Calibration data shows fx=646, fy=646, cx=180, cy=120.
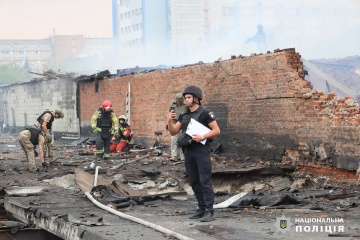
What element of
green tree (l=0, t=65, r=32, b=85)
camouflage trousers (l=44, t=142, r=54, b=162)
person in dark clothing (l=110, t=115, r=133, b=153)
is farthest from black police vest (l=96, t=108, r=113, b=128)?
green tree (l=0, t=65, r=32, b=85)

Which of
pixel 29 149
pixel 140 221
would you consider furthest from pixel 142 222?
pixel 29 149

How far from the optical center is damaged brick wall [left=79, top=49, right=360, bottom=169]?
12297 millimetres

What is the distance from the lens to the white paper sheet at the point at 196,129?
7.99 meters

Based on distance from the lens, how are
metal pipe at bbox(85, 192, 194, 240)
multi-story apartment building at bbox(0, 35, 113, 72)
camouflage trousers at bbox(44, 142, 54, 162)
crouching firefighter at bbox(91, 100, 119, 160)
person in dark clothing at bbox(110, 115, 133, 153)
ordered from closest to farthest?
metal pipe at bbox(85, 192, 194, 240)
camouflage trousers at bbox(44, 142, 54, 162)
crouching firefighter at bbox(91, 100, 119, 160)
person in dark clothing at bbox(110, 115, 133, 153)
multi-story apartment building at bbox(0, 35, 113, 72)

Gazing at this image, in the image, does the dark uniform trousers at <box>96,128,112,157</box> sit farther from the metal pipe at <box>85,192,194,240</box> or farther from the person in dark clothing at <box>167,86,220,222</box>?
the person in dark clothing at <box>167,86,220,222</box>

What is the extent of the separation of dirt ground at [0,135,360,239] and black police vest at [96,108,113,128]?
Result: 3.25 feet

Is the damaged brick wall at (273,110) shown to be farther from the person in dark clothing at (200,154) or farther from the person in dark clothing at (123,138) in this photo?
the person in dark clothing at (200,154)

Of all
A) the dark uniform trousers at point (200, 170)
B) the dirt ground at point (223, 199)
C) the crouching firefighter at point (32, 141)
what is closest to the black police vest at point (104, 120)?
the dirt ground at point (223, 199)

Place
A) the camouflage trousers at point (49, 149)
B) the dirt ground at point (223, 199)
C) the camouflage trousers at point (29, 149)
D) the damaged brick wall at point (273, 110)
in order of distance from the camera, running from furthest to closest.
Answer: the camouflage trousers at point (49, 149)
the camouflage trousers at point (29, 149)
the damaged brick wall at point (273, 110)
the dirt ground at point (223, 199)

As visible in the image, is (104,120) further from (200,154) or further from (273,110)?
(200,154)

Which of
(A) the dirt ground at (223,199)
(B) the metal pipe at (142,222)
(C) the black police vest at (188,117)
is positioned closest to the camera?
(B) the metal pipe at (142,222)

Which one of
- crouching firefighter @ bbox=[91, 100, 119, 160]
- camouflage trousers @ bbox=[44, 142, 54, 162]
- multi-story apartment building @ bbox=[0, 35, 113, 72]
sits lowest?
camouflage trousers @ bbox=[44, 142, 54, 162]

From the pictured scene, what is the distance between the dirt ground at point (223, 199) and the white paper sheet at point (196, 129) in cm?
111

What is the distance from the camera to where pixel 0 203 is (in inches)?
449
